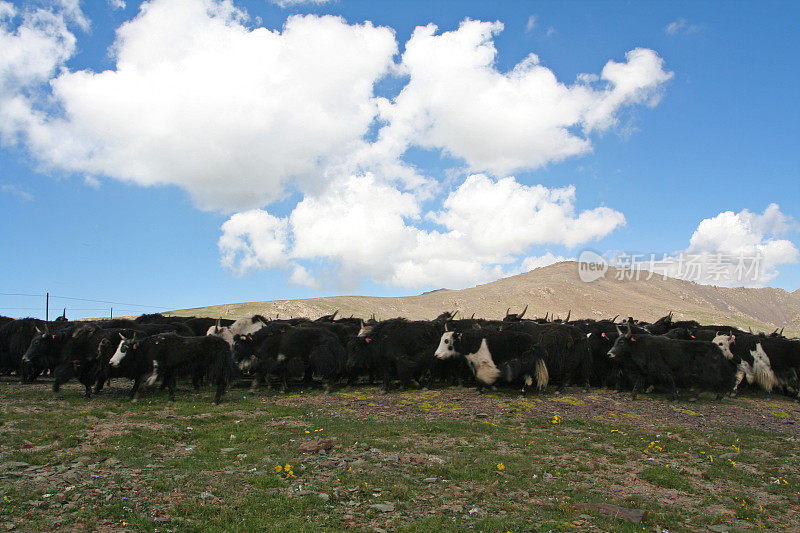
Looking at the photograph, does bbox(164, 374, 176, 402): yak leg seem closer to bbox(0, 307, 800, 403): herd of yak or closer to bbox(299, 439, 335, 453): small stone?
bbox(0, 307, 800, 403): herd of yak

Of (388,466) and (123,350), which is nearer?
(388,466)

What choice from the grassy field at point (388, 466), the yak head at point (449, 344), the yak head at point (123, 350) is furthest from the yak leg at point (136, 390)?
the yak head at point (449, 344)

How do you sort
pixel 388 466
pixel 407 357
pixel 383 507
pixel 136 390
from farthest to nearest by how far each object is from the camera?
pixel 407 357
pixel 136 390
pixel 388 466
pixel 383 507

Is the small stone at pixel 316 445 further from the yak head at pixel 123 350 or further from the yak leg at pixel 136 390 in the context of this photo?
the yak head at pixel 123 350

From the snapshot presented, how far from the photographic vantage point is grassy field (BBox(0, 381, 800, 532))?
5.52m

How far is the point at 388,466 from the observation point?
282 inches

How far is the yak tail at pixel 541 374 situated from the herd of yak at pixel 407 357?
0.09 ft

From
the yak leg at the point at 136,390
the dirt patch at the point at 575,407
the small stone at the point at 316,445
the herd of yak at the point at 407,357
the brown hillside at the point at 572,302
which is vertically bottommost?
the dirt patch at the point at 575,407

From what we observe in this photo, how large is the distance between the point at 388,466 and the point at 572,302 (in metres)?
76.9

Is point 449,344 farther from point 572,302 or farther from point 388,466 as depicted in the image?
point 572,302

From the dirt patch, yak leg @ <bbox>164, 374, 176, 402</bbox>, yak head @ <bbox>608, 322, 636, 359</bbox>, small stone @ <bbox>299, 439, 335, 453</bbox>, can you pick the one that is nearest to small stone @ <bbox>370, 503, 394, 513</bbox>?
small stone @ <bbox>299, 439, 335, 453</bbox>

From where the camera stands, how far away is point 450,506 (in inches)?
232

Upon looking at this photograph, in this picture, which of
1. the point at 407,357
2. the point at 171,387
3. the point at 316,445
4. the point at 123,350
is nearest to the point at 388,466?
the point at 316,445

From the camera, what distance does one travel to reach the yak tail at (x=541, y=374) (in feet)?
43.0
